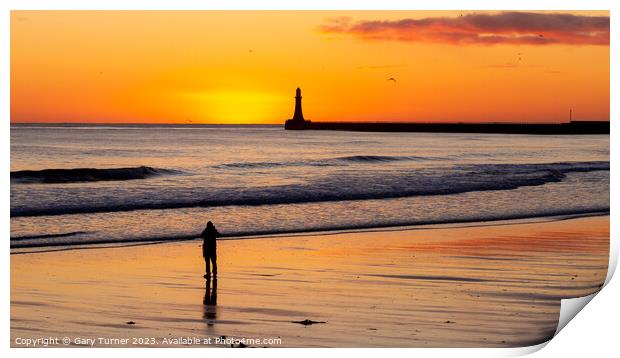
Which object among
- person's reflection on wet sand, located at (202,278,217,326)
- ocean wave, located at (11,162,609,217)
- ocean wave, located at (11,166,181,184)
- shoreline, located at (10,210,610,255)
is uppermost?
ocean wave, located at (11,166,181,184)

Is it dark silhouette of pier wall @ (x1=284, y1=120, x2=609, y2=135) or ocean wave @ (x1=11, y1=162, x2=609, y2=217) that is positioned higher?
dark silhouette of pier wall @ (x1=284, y1=120, x2=609, y2=135)

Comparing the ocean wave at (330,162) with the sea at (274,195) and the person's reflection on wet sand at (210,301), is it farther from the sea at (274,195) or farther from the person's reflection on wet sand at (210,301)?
the person's reflection on wet sand at (210,301)

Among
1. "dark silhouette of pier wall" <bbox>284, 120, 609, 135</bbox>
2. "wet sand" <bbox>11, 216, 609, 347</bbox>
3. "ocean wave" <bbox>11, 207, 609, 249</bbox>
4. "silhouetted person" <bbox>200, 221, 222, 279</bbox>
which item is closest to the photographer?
"wet sand" <bbox>11, 216, 609, 347</bbox>

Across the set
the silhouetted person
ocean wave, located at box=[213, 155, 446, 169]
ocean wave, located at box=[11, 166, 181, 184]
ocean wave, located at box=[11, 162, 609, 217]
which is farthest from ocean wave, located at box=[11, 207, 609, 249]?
ocean wave, located at box=[213, 155, 446, 169]

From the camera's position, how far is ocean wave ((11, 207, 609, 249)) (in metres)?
12.7

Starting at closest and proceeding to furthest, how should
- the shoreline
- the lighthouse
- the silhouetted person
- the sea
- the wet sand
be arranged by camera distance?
the wet sand < the silhouetted person < the shoreline < the sea < the lighthouse

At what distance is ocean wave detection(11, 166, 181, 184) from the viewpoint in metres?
22.1

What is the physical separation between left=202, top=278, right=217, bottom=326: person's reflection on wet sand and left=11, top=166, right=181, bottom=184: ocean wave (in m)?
12.8

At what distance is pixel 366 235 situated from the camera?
13648 mm

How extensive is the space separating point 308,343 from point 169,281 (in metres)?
2.70

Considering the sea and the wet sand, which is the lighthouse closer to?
the sea

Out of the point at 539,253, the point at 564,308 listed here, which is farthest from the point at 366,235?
the point at 564,308

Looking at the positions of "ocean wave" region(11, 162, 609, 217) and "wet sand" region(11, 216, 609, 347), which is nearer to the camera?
"wet sand" region(11, 216, 609, 347)

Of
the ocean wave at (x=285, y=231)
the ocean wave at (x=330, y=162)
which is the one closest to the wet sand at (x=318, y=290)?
the ocean wave at (x=285, y=231)
